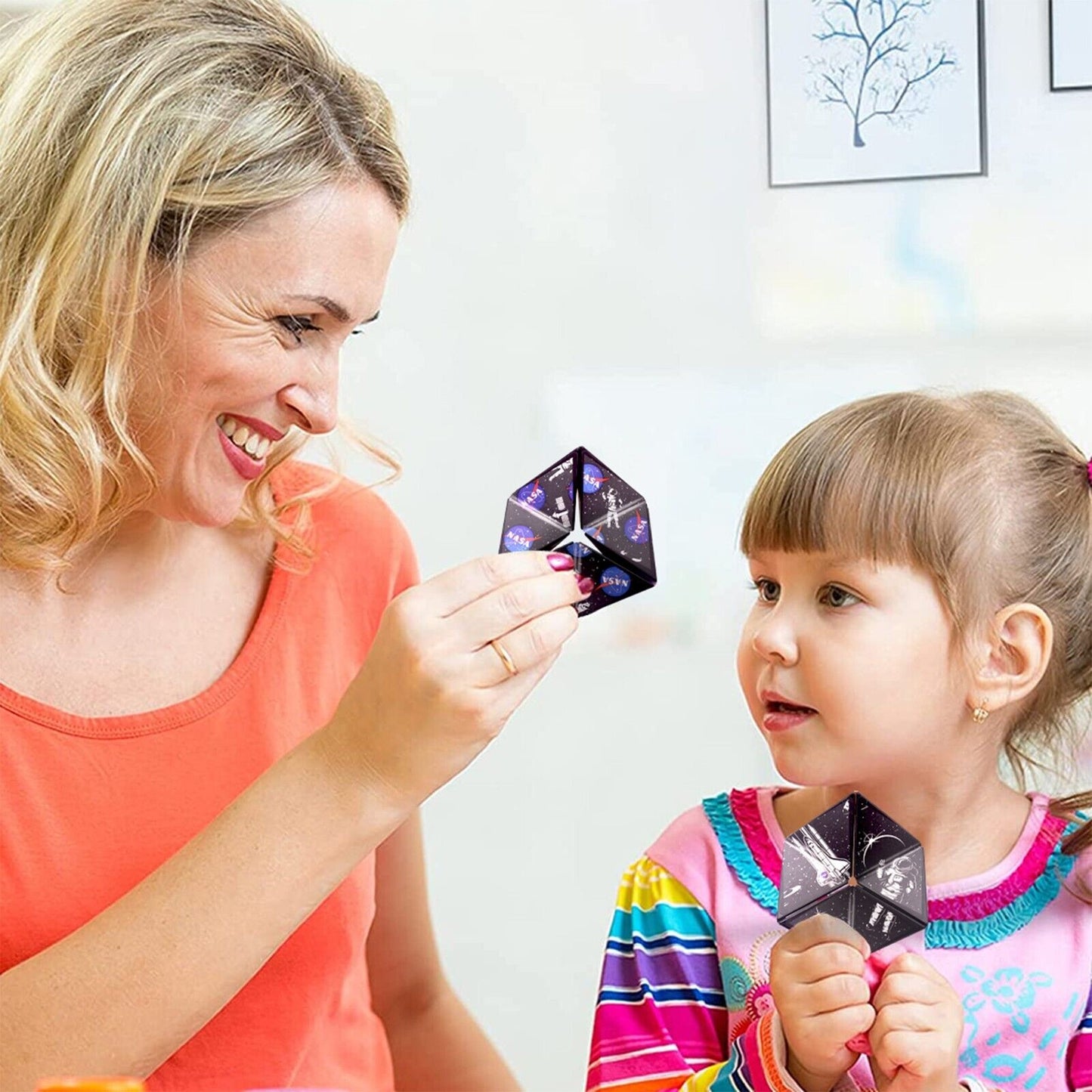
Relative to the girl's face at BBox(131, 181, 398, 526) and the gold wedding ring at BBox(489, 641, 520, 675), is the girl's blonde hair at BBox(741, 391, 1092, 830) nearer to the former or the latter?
the gold wedding ring at BBox(489, 641, 520, 675)

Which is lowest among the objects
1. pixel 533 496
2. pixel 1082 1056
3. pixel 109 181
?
pixel 1082 1056

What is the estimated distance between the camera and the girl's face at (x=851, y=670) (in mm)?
1235

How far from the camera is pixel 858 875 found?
1131mm

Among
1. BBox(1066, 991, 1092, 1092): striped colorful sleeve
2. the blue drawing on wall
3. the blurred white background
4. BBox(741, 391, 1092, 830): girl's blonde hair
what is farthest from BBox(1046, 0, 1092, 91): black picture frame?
BBox(1066, 991, 1092, 1092): striped colorful sleeve

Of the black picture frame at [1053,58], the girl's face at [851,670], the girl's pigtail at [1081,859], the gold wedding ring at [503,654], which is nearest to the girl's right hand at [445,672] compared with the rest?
the gold wedding ring at [503,654]

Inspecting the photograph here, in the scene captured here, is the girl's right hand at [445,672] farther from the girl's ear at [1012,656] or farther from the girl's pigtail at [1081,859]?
the girl's pigtail at [1081,859]

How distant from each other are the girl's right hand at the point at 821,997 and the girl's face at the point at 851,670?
5.9 inches

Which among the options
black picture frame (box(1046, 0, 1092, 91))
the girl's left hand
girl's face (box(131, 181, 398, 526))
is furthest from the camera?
black picture frame (box(1046, 0, 1092, 91))

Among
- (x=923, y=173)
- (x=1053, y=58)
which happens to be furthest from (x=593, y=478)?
(x=1053, y=58)

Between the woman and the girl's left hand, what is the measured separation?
345 mm

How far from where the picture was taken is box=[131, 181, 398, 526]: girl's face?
4.28 ft

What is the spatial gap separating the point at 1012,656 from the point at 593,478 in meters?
0.38

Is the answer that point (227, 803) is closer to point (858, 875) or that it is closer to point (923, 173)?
point (858, 875)

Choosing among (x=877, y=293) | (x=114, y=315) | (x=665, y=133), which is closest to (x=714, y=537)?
(x=877, y=293)
